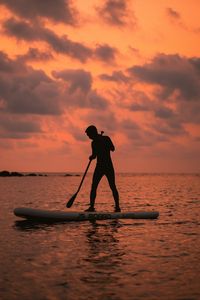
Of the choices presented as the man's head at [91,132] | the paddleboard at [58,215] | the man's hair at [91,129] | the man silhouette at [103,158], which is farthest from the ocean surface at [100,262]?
the man's hair at [91,129]

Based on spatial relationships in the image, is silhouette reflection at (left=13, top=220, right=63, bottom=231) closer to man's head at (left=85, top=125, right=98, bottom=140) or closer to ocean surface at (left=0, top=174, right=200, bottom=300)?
ocean surface at (left=0, top=174, right=200, bottom=300)

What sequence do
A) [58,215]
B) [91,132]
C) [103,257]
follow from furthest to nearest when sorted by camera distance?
[91,132], [58,215], [103,257]

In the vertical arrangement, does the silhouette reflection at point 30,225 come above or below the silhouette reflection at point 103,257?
above

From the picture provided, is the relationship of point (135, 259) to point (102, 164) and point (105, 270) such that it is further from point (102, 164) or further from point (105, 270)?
point (102, 164)

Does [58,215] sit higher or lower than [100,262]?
higher

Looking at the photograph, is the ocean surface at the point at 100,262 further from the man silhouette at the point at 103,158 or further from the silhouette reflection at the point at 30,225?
the man silhouette at the point at 103,158

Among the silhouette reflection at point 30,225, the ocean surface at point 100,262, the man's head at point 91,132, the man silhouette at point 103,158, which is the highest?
the man's head at point 91,132

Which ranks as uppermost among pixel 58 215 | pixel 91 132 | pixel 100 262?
pixel 91 132

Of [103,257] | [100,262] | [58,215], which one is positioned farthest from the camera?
[58,215]

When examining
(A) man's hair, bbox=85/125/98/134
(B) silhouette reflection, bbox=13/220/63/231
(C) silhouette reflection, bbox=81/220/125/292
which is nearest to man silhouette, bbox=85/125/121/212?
(A) man's hair, bbox=85/125/98/134

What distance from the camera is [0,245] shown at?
9.16 m

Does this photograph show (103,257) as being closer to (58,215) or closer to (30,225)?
(30,225)

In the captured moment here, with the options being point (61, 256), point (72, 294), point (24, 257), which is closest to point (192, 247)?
point (61, 256)

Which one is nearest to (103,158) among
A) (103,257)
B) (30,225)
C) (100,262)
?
(30,225)
